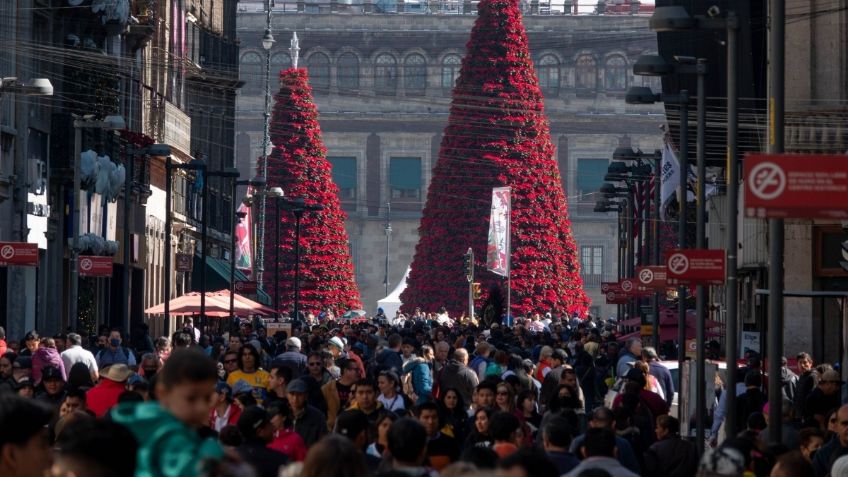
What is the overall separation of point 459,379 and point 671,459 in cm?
706

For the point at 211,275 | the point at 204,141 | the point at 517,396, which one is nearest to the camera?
the point at 517,396

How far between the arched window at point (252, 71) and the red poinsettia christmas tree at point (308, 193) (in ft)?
107

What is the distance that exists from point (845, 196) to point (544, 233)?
82083 millimetres

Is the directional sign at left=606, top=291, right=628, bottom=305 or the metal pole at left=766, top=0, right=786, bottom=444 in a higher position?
the metal pole at left=766, top=0, right=786, bottom=444

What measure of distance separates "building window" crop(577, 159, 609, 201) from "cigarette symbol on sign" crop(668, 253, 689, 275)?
102779 mm

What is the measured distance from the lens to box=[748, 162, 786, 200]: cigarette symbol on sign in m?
12.6

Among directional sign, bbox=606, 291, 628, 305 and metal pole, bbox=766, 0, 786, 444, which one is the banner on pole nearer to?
directional sign, bbox=606, 291, 628, 305

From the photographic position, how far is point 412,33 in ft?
417

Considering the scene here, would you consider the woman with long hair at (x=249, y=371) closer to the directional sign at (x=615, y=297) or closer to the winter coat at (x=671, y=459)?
the winter coat at (x=671, y=459)

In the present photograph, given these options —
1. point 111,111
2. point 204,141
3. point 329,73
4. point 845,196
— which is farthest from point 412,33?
point 845,196

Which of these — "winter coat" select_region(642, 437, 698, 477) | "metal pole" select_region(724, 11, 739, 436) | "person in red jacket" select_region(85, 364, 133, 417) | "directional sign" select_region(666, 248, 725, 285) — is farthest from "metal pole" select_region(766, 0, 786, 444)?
"directional sign" select_region(666, 248, 725, 285)

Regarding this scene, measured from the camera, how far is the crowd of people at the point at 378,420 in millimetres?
6582

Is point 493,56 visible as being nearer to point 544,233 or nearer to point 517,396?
point 544,233

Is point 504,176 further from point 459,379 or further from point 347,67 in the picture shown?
point 459,379
